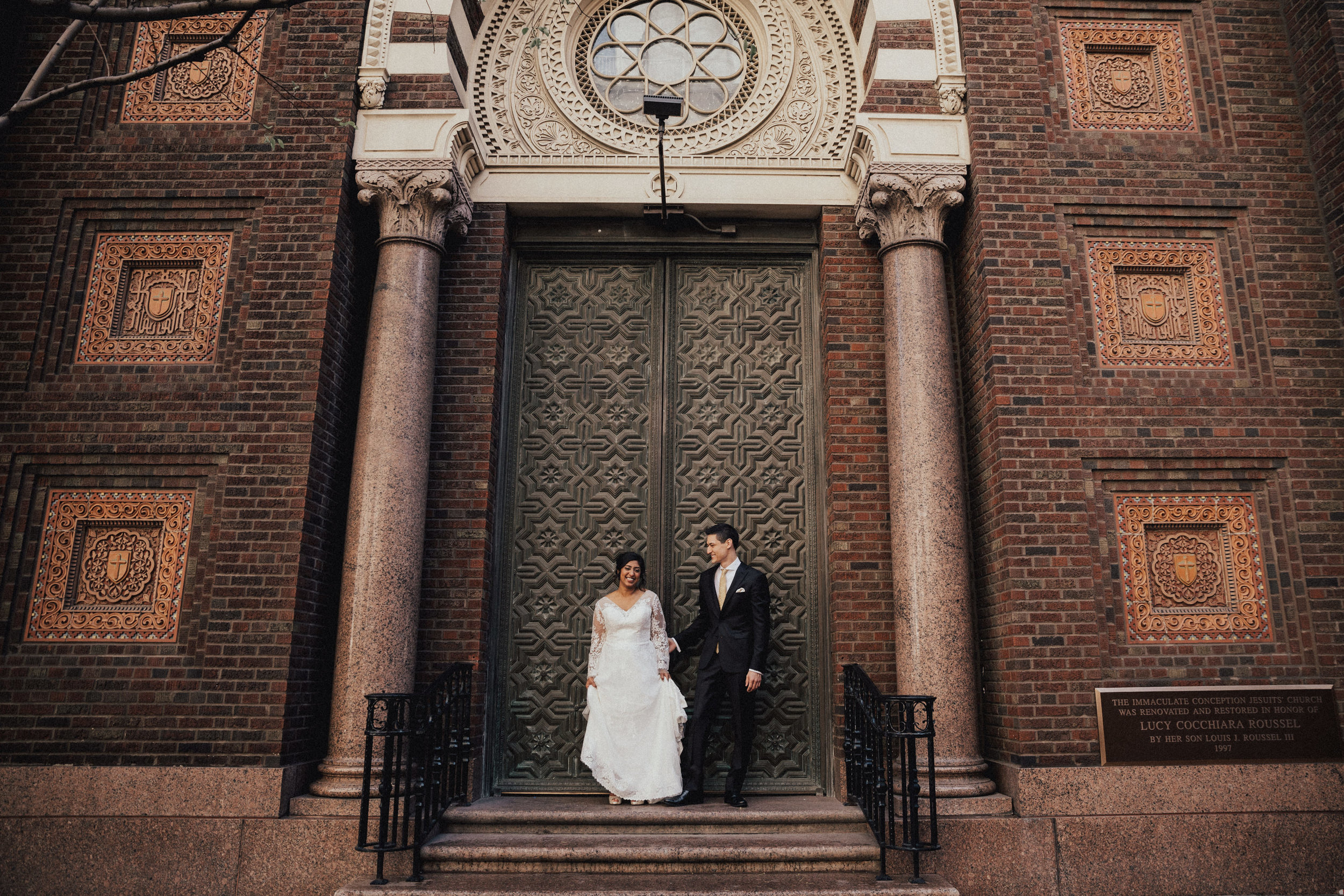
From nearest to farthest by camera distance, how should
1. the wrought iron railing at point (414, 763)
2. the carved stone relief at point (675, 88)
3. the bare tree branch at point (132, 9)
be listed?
the bare tree branch at point (132, 9)
the wrought iron railing at point (414, 763)
the carved stone relief at point (675, 88)

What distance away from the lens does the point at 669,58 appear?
7.80 metres

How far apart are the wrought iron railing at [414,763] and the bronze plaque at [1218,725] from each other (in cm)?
415

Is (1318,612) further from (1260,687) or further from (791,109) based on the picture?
(791,109)

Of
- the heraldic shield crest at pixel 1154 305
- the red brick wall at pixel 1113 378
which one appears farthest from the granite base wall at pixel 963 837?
the heraldic shield crest at pixel 1154 305

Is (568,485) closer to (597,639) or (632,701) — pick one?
(597,639)

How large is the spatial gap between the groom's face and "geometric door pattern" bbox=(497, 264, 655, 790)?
0.77 metres

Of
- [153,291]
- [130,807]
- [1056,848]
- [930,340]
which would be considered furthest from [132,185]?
[1056,848]

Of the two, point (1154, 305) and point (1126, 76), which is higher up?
point (1126, 76)

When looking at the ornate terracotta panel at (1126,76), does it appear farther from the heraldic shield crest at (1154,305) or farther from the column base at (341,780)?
the column base at (341,780)

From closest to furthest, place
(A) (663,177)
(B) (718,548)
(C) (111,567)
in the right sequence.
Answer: (C) (111,567) < (B) (718,548) < (A) (663,177)

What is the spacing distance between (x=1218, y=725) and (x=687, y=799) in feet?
11.4

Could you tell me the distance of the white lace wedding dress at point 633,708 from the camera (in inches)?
240

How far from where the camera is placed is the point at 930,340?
6488 millimetres

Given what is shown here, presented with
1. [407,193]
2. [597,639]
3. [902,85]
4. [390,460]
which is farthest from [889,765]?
[407,193]
